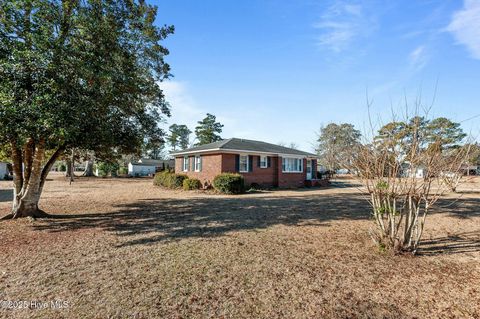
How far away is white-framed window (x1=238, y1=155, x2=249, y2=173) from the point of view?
21.0 metres

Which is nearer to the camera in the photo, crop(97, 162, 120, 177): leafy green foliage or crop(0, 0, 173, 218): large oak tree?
crop(0, 0, 173, 218): large oak tree

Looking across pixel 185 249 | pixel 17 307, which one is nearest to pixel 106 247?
pixel 185 249

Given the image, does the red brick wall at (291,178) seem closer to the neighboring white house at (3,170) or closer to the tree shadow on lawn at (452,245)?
the tree shadow on lawn at (452,245)

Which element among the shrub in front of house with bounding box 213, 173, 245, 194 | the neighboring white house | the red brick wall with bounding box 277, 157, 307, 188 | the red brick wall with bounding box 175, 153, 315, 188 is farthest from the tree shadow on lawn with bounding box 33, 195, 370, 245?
the neighboring white house

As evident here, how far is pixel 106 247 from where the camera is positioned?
6082mm

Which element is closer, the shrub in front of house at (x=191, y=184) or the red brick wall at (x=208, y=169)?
the red brick wall at (x=208, y=169)

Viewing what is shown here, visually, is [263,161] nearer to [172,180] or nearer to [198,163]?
[198,163]

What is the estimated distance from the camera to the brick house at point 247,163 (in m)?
20.4

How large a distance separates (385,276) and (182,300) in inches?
143

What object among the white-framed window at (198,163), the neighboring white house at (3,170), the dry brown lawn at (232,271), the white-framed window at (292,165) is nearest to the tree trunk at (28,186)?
the dry brown lawn at (232,271)

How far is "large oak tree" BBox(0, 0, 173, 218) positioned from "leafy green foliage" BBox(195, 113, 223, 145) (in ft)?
136

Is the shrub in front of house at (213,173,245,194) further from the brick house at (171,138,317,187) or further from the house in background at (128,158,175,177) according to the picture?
the house in background at (128,158,175,177)

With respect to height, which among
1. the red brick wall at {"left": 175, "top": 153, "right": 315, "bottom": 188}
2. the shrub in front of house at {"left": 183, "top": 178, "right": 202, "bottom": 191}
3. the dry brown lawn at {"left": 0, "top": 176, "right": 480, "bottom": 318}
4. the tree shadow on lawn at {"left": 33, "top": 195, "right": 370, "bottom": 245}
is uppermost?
the red brick wall at {"left": 175, "top": 153, "right": 315, "bottom": 188}

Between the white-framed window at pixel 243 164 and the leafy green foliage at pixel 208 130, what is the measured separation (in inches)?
1261
